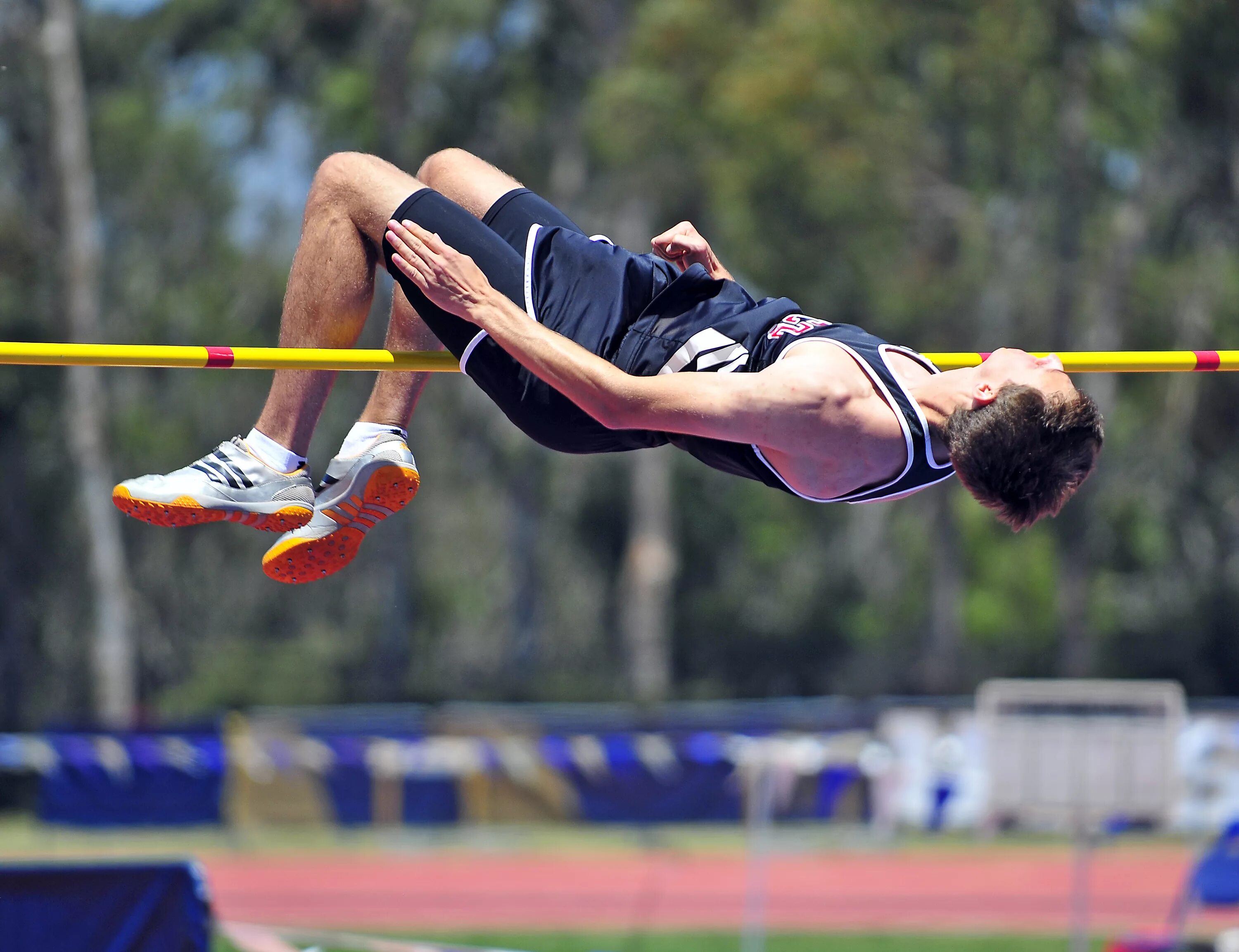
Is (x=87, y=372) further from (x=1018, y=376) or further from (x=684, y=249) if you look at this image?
(x=1018, y=376)

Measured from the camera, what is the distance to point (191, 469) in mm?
4684

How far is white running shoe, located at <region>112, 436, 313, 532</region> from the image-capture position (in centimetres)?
458

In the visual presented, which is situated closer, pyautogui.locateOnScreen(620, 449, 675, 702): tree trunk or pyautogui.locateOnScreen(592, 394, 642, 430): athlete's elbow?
pyautogui.locateOnScreen(592, 394, 642, 430): athlete's elbow

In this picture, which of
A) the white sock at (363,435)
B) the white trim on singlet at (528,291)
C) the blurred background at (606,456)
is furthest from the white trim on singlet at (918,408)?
the blurred background at (606,456)

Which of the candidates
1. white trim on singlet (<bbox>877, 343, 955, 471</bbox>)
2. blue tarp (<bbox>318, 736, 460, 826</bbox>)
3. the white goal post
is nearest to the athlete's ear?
white trim on singlet (<bbox>877, 343, 955, 471</bbox>)

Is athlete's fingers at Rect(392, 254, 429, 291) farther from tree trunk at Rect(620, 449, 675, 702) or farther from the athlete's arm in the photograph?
tree trunk at Rect(620, 449, 675, 702)

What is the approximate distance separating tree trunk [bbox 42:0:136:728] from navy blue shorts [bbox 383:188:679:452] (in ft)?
70.6

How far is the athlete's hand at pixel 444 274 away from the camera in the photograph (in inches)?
167

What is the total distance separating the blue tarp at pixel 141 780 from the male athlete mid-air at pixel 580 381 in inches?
503

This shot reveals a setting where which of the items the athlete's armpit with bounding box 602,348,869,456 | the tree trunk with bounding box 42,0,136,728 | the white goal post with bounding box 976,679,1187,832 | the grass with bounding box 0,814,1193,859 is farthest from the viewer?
the tree trunk with bounding box 42,0,136,728

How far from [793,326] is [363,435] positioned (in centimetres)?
135

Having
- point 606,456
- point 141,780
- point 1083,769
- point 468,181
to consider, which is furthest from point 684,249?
point 606,456

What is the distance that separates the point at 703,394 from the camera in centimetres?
404

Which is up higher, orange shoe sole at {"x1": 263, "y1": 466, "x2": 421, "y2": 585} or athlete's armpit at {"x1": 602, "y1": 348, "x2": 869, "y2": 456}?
athlete's armpit at {"x1": 602, "y1": 348, "x2": 869, "y2": 456}
